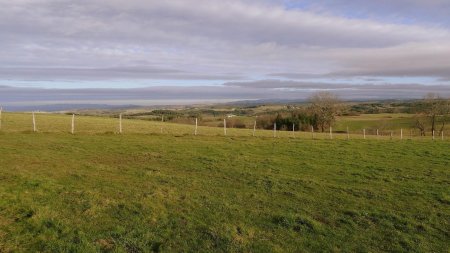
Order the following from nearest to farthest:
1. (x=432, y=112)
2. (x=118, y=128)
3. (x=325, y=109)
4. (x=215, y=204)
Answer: (x=215, y=204)
(x=118, y=128)
(x=432, y=112)
(x=325, y=109)

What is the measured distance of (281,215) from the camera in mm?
10305

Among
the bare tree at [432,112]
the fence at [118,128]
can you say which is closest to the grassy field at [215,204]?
the fence at [118,128]

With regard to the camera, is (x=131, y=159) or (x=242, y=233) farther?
(x=131, y=159)

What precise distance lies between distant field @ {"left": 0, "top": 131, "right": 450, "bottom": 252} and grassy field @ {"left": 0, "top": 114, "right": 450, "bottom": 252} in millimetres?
36

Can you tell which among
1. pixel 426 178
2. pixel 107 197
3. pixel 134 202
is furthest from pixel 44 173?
pixel 426 178

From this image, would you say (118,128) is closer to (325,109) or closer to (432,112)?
(325,109)

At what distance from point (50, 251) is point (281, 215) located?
18.4 ft

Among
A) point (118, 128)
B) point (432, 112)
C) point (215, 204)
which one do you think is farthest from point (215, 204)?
point (432, 112)

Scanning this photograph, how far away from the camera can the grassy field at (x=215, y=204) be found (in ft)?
27.6

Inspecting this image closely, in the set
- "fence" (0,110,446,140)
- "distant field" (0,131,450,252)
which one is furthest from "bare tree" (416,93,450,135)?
"distant field" (0,131,450,252)

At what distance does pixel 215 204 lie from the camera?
11.2 meters

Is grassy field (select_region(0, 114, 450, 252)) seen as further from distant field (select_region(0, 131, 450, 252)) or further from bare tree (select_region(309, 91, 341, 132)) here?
bare tree (select_region(309, 91, 341, 132))

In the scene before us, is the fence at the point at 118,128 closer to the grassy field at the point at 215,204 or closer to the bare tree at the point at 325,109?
the grassy field at the point at 215,204

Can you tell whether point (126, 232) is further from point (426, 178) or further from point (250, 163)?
point (426, 178)
